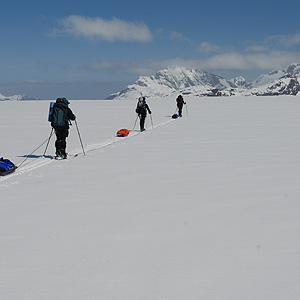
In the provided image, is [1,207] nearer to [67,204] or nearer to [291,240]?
[67,204]

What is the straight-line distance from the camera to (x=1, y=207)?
5.99 metres

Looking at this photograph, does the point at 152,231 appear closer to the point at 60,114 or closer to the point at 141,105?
the point at 60,114

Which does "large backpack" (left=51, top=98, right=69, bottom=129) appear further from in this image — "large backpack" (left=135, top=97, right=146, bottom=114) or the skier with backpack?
"large backpack" (left=135, top=97, right=146, bottom=114)

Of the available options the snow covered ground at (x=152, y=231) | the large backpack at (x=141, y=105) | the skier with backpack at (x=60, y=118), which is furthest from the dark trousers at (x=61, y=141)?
the large backpack at (x=141, y=105)

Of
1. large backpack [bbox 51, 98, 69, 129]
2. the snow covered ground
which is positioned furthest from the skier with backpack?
the snow covered ground

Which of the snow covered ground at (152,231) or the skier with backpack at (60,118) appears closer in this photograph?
the snow covered ground at (152,231)

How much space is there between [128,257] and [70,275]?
0.64 meters

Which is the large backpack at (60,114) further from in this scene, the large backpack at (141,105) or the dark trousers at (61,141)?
the large backpack at (141,105)

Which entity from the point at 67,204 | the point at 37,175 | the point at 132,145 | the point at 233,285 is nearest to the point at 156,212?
the point at 67,204

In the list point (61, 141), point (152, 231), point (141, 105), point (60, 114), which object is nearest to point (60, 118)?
point (60, 114)

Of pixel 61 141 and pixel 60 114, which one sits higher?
pixel 60 114

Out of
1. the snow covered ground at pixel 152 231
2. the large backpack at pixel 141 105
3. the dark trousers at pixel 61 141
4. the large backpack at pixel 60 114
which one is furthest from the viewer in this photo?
the large backpack at pixel 141 105

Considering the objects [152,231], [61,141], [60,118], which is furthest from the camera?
[61,141]

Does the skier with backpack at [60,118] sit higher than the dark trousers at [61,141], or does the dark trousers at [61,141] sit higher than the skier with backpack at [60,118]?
the skier with backpack at [60,118]
